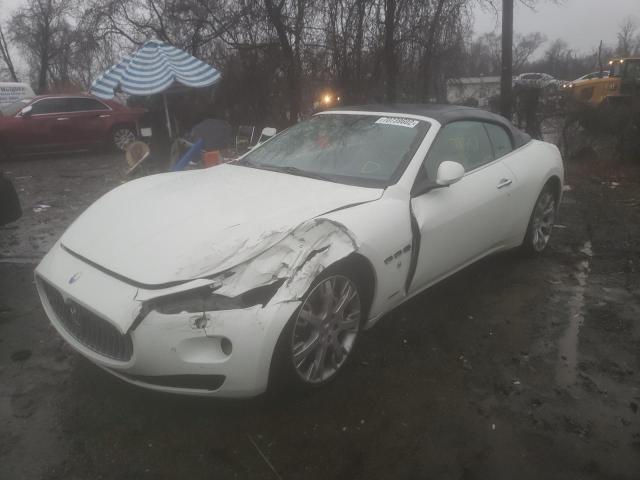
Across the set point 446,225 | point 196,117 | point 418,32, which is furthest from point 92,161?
point 446,225

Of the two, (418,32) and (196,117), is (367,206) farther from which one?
(196,117)

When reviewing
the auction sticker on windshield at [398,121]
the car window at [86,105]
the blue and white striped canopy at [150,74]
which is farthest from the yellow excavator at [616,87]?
the car window at [86,105]

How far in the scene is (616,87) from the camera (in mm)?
15898

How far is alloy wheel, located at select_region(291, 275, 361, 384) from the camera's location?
8.47 ft

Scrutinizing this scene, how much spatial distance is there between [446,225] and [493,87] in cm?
2877

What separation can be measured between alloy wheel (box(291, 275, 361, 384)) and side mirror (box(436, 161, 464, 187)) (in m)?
0.92

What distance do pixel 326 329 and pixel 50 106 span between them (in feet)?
37.2

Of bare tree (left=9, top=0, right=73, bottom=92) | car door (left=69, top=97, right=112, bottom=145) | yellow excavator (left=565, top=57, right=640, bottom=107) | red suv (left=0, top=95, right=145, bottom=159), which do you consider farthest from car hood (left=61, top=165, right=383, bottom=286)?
bare tree (left=9, top=0, right=73, bottom=92)

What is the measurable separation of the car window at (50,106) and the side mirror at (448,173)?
11.0m

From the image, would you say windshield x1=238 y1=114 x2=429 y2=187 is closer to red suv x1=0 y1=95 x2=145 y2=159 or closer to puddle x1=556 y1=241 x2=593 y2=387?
puddle x1=556 y1=241 x2=593 y2=387

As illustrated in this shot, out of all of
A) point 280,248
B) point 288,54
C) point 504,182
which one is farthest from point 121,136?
point 280,248

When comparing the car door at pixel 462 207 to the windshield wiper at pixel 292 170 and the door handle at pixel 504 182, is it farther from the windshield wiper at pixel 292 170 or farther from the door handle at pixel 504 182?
the windshield wiper at pixel 292 170

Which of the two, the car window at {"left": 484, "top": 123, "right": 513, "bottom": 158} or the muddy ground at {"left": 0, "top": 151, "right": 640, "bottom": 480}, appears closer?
the muddy ground at {"left": 0, "top": 151, "right": 640, "bottom": 480}

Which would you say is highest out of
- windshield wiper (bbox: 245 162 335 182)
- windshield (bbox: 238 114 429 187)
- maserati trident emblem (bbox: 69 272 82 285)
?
windshield (bbox: 238 114 429 187)
